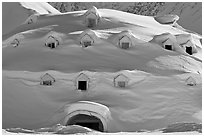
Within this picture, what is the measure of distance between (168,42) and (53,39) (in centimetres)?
770

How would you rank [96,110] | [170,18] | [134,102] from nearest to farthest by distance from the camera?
[96,110], [134,102], [170,18]

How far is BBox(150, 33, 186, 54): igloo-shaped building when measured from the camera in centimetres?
2831

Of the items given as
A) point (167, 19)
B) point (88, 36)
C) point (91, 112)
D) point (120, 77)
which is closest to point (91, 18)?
point (88, 36)

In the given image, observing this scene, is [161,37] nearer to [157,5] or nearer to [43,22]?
[43,22]

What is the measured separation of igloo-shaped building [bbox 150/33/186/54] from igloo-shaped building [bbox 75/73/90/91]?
6.19m

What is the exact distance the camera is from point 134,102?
24.4 metres

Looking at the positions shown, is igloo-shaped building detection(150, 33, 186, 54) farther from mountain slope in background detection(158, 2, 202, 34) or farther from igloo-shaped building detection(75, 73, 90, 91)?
mountain slope in background detection(158, 2, 202, 34)

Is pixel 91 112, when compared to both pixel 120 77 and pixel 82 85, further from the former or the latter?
pixel 120 77

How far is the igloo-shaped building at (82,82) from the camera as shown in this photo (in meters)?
25.1

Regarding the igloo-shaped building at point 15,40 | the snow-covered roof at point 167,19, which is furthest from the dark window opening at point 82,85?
the snow-covered roof at point 167,19

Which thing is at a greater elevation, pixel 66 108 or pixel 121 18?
pixel 121 18

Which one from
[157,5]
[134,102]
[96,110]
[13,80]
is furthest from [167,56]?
[157,5]

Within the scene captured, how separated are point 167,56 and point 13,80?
9.98 metres

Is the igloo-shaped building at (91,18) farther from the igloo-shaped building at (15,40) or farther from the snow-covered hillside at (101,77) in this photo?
the igloo-shaped building at (15,40)
